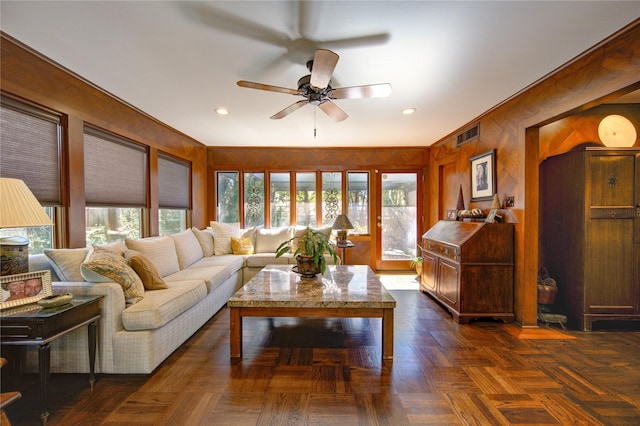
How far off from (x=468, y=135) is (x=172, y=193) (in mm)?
4626

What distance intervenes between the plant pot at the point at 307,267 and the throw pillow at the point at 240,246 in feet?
6.28

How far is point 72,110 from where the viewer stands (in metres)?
2.43

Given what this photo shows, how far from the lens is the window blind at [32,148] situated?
77.5 inches

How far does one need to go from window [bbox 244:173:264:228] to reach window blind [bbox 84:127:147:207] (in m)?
1.96

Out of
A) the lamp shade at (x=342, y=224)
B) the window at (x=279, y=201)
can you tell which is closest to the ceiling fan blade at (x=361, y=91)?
the lamp shade at (x=342, y=224)

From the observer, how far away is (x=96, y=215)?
2842 mm

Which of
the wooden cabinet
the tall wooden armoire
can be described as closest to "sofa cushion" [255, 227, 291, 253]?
the wooden cabinet

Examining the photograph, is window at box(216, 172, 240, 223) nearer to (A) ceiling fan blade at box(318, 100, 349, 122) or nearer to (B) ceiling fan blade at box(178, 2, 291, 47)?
(A) ceiling fan blade at box(318, 100, 349, 122)

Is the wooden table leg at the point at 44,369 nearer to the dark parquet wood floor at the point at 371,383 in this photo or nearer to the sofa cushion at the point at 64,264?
the dark parquet wood floor at the point at 371,383

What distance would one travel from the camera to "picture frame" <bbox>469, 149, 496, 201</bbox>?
320cm

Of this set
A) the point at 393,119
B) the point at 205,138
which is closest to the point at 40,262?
the point at 205,138

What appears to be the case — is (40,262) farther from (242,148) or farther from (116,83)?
(242,148)

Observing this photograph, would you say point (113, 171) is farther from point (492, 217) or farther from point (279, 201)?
point (492, 217)

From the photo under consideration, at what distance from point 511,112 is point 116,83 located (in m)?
4.16
